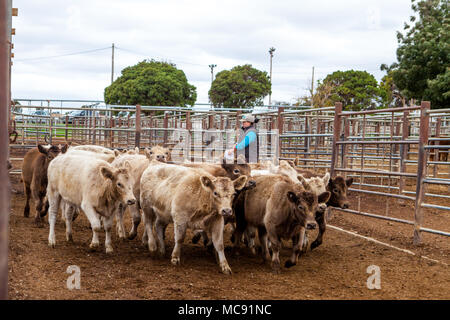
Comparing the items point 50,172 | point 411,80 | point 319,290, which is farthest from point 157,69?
point 319,290

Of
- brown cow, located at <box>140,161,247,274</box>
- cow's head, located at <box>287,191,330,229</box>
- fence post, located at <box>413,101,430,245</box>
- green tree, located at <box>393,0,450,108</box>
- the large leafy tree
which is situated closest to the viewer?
cow's head, located at <box>287,191,330,229</box>

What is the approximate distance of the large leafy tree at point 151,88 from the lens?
140 feet

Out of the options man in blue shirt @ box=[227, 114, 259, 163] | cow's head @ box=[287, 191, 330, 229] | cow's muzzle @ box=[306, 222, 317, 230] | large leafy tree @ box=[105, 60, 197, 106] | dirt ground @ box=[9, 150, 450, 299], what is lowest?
dirt ground @ box=[9, 150, 450, 299]

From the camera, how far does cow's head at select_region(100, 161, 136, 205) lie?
685cm

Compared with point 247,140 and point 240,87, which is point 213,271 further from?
point 240,87

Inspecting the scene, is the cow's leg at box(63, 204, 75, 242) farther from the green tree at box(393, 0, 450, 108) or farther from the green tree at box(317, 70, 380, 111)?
the green tree at box(317, 70, 380, 111)

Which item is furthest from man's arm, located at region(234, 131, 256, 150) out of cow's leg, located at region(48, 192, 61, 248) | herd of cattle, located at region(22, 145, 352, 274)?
cow's leg, located at region(48, 192, 61, 248)

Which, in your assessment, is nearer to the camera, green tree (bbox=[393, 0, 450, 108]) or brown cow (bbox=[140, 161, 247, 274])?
brown cow (bbox=[140, 161, 247, 274])

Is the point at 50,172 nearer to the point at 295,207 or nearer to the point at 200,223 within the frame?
the point at 200,223

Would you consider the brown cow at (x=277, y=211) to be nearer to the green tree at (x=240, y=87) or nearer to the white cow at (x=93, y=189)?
the white cow at (x=93, y=189)

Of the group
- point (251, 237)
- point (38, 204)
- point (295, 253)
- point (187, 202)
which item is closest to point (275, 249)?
point (295, 253)

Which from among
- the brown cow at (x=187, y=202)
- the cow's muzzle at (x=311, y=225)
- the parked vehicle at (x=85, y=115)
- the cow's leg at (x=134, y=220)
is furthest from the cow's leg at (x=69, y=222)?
the parked vehicle at (x=85, y=115)

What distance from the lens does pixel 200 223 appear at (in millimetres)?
6613

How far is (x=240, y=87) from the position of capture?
49.1 m
